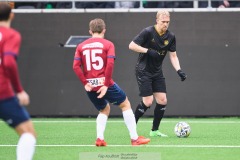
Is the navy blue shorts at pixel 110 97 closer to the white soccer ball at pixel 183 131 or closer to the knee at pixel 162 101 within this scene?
the white soccer ball at pixel 183 131

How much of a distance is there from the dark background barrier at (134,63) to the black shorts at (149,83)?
5.01 meters

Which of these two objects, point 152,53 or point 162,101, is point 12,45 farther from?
point 162,101

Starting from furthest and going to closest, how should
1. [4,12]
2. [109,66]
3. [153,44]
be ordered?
[153,44]
[109,66]
[4,12]

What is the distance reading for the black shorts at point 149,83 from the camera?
45.1 ft

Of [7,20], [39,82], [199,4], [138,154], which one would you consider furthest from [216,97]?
[7,20]

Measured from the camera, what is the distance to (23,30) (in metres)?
19.4

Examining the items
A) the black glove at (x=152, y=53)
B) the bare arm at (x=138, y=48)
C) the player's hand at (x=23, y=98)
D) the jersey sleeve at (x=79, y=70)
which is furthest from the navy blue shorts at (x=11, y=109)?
the black glove at (x=152, y=53)

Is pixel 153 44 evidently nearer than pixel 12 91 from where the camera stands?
No

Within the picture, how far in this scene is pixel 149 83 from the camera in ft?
45.1

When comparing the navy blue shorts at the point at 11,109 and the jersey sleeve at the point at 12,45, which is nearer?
the jersey sleeve at the point at 12,45

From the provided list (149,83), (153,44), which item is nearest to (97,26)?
(153,44)

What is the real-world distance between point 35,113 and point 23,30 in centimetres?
203

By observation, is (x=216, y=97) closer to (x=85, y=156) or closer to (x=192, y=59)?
(x=192, y=59)

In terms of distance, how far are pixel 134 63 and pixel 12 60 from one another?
11.4m
